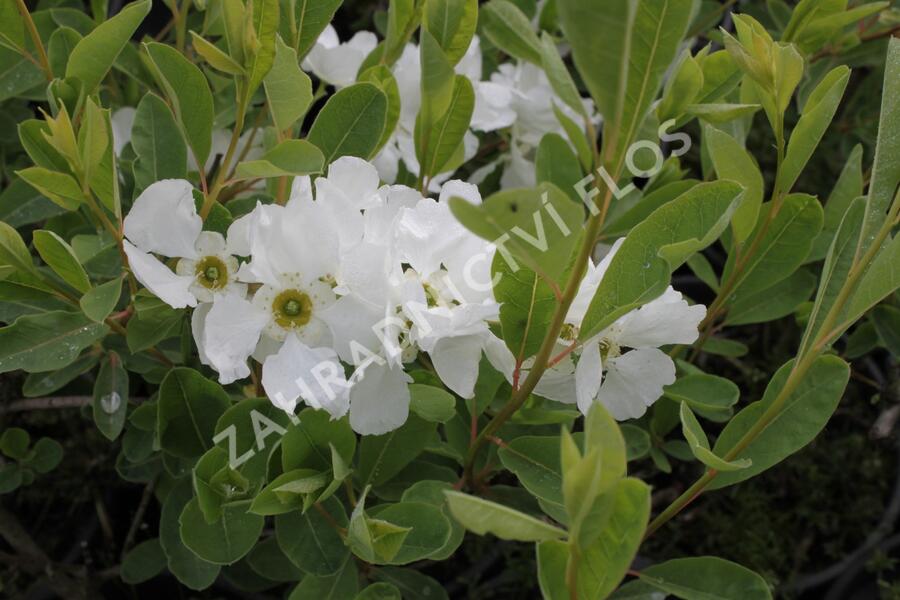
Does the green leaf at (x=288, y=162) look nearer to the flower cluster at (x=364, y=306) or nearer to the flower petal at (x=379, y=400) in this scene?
the flower cluster at (x=364, y=306)

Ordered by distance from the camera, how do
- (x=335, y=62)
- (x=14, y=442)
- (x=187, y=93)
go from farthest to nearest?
(x=14, y=442), (x=335, y=62), (x=187, y=93)

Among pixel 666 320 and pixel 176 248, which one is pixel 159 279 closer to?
pixel 176 248

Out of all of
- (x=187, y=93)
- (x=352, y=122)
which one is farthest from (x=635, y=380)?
(x=187, y=93)

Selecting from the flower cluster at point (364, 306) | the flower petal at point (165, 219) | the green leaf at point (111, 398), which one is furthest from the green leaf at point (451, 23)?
the green leaf at point (111, 398)

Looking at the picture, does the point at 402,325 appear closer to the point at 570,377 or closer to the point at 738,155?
the point at 570,377

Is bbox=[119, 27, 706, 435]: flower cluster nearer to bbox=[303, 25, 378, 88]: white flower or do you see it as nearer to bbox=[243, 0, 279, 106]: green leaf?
bbox=[243, 0, 279, 106]: green leaf

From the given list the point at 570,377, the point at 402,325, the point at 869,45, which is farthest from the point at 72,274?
the point at 869,45
